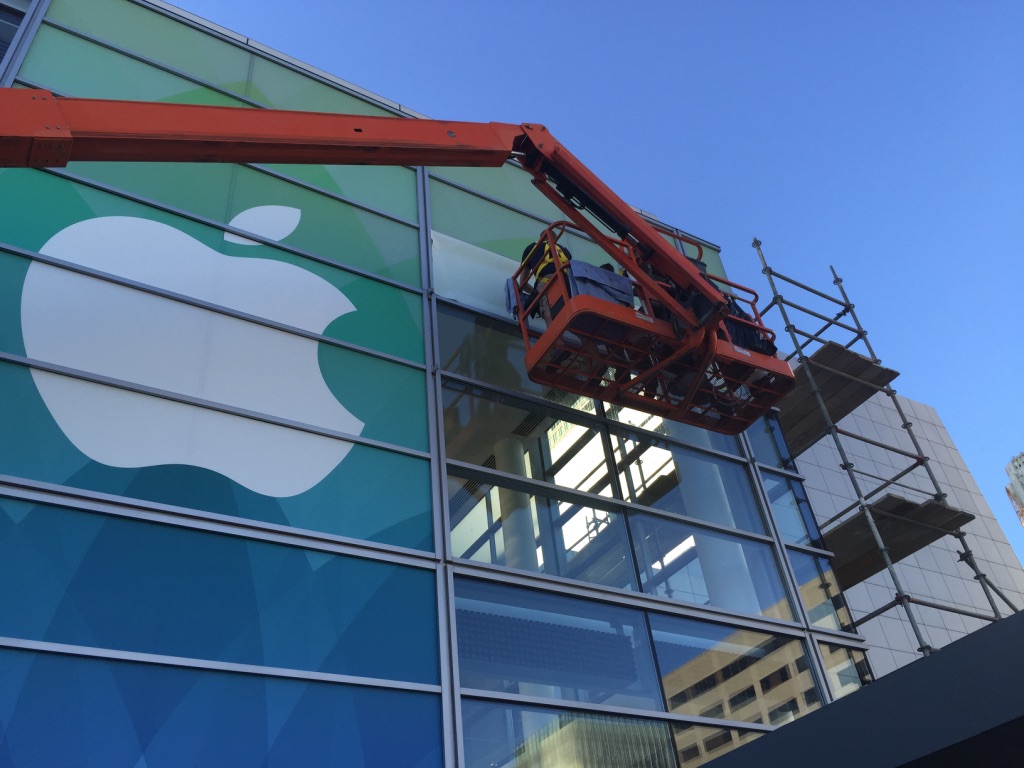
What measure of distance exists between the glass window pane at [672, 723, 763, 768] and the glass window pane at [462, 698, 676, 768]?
0.14 meters

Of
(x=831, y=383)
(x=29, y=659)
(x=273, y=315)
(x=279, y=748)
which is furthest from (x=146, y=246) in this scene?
(x=831, y=383)

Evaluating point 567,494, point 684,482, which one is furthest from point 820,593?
point 567,494

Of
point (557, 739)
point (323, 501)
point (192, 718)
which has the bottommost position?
point (192, 718)

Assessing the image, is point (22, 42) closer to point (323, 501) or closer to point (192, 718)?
point (323, 501)

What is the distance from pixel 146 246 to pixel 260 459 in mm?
2690

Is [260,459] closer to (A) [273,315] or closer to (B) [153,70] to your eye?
(A) [273,315]

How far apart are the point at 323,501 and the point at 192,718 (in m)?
2.30

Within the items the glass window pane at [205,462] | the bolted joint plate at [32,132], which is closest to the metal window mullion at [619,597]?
the glass window pane at [205,462]

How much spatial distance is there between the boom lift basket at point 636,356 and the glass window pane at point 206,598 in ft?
10.5

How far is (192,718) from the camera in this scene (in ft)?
22.1

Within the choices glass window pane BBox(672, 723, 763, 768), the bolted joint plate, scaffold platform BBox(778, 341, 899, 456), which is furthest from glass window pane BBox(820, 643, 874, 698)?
the bolted joint plate

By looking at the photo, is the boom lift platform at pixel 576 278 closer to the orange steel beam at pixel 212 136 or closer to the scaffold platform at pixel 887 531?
the orange steel beam at pixel 212 136

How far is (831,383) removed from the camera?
16.3 metres

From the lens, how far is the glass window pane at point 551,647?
8.36 m
